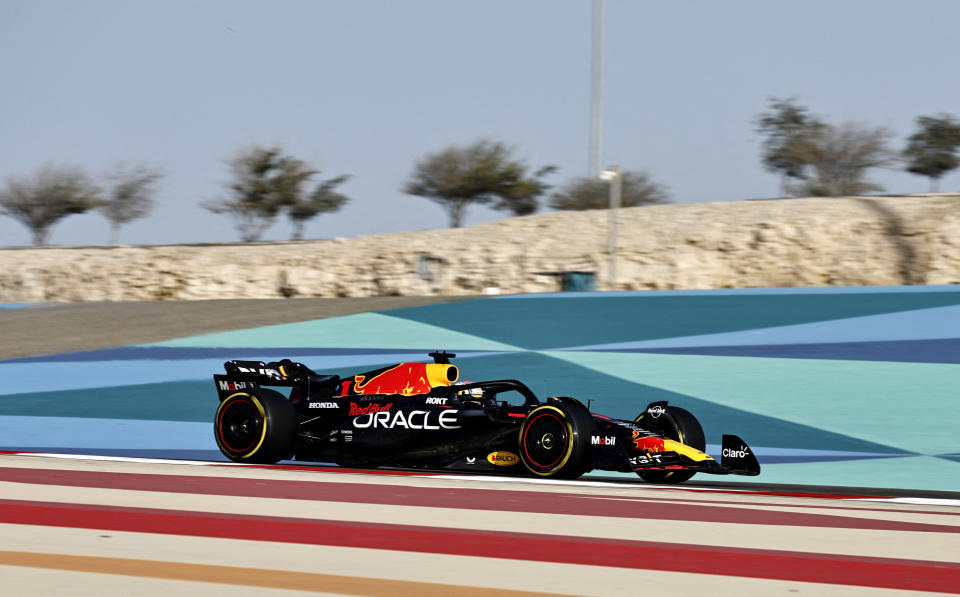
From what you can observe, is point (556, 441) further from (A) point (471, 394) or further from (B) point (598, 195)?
(B) point (598, 195)

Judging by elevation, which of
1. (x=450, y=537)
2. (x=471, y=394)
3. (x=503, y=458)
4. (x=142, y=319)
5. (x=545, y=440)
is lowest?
(x=503, y=458)

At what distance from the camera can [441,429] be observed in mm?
11883

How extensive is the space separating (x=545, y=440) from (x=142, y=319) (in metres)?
14.7

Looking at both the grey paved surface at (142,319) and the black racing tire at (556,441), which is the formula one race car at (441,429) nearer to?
the black racing tire at (556,441)

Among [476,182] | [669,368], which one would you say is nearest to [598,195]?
[476,182]

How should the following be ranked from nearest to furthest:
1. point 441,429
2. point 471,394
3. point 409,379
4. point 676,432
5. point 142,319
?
point 676,432, point 441,429, point 471,394, point 409,379, point 142,319

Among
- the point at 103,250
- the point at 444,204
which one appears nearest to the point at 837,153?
the point at 444,204

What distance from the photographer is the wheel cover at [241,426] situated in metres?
12.5

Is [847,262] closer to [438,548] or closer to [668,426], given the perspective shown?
[668,426]

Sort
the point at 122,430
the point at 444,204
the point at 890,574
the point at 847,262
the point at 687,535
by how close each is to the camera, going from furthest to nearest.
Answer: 1. the point at 444,204
2. the point at 847,262
3. the point at 122,430
4. the point at 687,535
5. the point at 890,574

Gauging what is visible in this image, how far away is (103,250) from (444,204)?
60.2ft

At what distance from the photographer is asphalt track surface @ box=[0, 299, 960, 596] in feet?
17.0

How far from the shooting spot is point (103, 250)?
184ft

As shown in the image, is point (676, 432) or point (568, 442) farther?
point (676, 432)
